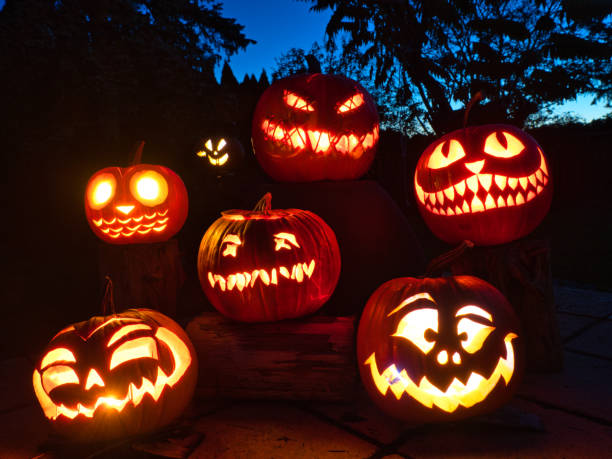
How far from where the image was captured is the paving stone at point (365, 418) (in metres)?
1.81

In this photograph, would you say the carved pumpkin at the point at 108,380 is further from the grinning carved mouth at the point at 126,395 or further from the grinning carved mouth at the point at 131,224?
the grinning carved mouth at the point at 131,224

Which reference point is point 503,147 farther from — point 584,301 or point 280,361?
point 584,301

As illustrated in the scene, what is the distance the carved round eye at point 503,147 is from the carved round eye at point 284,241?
1.21m

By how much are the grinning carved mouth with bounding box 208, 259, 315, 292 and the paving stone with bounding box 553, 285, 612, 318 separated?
A: 2408 mm

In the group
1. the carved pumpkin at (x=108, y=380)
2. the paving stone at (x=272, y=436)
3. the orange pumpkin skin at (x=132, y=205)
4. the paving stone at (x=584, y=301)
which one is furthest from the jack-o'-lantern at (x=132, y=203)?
the paving stone at (x=584, y=301)

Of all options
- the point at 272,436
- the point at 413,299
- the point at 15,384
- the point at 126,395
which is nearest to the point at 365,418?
the point at 272,436

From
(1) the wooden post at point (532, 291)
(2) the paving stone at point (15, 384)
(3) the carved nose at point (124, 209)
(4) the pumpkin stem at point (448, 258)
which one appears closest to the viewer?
(4) the pumpkin stem at point (448, 258)

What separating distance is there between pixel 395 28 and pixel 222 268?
1584cm

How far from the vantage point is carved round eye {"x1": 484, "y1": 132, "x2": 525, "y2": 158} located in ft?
7.82

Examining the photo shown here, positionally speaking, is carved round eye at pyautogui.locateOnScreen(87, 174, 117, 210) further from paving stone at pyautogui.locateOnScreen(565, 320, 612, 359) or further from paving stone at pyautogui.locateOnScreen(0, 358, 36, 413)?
paving stone at pyautogui.locateOnScreen(565, 320, 612, 359)

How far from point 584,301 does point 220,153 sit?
4672 millimetres

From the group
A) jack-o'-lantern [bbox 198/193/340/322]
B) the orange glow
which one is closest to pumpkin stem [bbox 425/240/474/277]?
jack-o'-lantern [bbox 198/193/340/322]

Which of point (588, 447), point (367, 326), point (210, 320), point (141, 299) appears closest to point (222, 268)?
point (210, 320)

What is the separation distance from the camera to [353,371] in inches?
82.4
